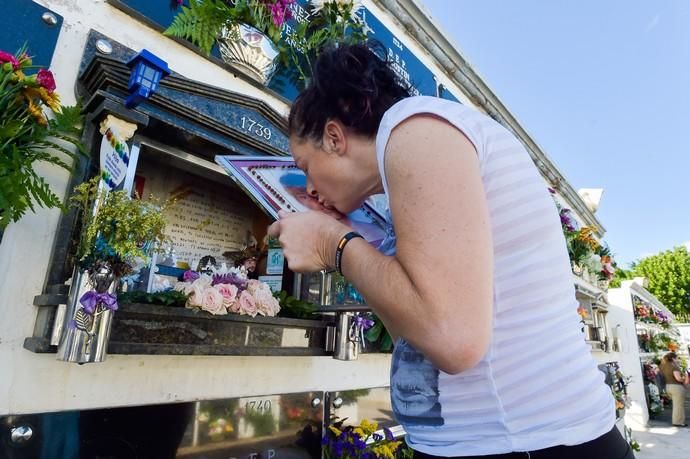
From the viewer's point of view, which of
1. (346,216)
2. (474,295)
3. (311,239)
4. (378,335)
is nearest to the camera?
(474,295)

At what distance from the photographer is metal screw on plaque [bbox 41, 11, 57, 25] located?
7.35 ft

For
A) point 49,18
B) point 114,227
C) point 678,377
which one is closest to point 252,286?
point 114,227

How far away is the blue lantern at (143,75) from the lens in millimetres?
2201

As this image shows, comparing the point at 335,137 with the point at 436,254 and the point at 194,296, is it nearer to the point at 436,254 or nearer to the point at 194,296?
the point at 436,254

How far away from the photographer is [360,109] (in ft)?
3.73

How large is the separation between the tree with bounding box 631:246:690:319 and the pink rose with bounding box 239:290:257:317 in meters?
35.7

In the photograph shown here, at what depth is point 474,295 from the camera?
0.76 m

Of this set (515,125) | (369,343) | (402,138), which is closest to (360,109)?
(402,138)

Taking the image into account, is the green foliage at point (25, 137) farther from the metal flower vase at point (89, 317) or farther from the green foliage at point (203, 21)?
the green foliage at point (203, 21)

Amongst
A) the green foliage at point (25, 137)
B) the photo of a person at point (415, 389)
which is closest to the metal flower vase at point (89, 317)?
the green foliage at point (25, 137)

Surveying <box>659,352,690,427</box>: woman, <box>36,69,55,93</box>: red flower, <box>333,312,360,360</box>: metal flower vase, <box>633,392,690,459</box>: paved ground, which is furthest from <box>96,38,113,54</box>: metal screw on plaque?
<box>659,352,690,427</box>: woman

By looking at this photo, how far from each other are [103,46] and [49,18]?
0.28 meters

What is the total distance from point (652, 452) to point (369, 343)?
9170mm

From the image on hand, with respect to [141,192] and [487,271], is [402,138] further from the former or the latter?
[141,192]
